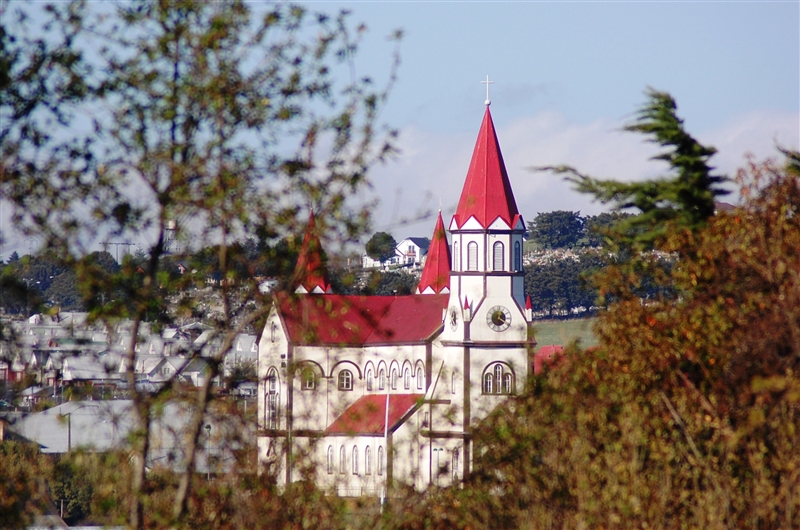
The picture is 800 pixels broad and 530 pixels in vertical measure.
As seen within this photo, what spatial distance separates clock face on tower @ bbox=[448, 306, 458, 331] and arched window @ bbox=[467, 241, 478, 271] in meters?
2.28

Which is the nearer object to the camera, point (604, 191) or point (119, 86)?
point (119, 86)

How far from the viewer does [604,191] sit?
23.2 m

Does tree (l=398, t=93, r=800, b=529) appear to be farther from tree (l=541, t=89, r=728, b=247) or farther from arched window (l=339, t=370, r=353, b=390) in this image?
arched window (l=339, t=370, r=353, b=390)

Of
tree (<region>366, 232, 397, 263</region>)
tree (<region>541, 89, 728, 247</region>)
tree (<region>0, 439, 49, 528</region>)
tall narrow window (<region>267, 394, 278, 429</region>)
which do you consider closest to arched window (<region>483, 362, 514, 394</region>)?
tree (<region>541, 89, 728, 247</region>)

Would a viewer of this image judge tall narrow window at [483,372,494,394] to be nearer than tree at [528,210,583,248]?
Yes

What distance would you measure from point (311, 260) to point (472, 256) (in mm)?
50265

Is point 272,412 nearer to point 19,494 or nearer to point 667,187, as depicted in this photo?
point 19,494

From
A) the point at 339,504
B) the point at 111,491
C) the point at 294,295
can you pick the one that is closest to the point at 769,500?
the point at 339,504

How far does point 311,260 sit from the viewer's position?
407 inches

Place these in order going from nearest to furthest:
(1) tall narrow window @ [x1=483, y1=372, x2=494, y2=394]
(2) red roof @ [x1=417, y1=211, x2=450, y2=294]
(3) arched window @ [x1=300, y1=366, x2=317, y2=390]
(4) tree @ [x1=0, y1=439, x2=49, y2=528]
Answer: (3) arched window @ [x1=300, y1=366, x2=317, y2=390]
(4) tree @ [x1=0, y1=439, x2=49, y2=528]
(1) tall narrow window @ [x1=483, y1=372, x2=494, y2=394]
(2) red roof @ [x1=417, y1=211, x2=450, y2=294]

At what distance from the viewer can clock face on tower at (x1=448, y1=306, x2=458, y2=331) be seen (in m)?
61.5

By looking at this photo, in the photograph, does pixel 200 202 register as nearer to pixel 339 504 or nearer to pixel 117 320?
pixel 117 320

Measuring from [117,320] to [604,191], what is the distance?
1419 cm

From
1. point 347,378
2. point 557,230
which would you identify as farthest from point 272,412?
point 557,230
